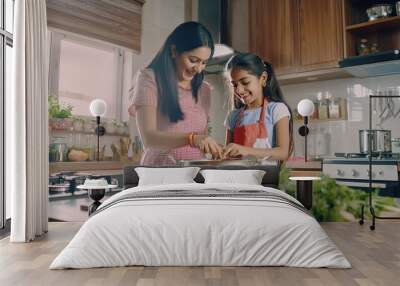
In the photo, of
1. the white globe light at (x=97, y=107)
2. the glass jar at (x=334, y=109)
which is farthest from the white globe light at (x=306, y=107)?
the white globe light at (x=97, y=107)

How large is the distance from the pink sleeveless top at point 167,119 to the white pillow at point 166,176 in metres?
0.25

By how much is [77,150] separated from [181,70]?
1498mm

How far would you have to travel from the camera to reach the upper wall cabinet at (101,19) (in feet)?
14.9

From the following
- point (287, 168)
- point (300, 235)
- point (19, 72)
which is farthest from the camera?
point (287, 168)

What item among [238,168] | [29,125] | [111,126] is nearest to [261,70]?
[238,168]

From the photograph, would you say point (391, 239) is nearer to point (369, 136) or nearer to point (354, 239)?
point (354, 239)

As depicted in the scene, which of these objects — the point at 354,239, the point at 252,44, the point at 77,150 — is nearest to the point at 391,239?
the point at 354,239

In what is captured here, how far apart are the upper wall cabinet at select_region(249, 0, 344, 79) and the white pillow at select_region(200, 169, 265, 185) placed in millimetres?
1286

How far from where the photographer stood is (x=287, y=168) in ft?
16.1

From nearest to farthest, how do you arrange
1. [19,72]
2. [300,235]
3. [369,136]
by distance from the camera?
1. [300,235]
2. [19,72]
3. [369,136]

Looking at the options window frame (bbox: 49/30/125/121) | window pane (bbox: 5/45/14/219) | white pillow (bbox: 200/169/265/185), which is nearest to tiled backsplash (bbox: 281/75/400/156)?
white pillow (bbox: 200/169/265/185)

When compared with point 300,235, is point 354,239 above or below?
below

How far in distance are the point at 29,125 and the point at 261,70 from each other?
266 cm

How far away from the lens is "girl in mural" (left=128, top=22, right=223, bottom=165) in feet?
16.2
